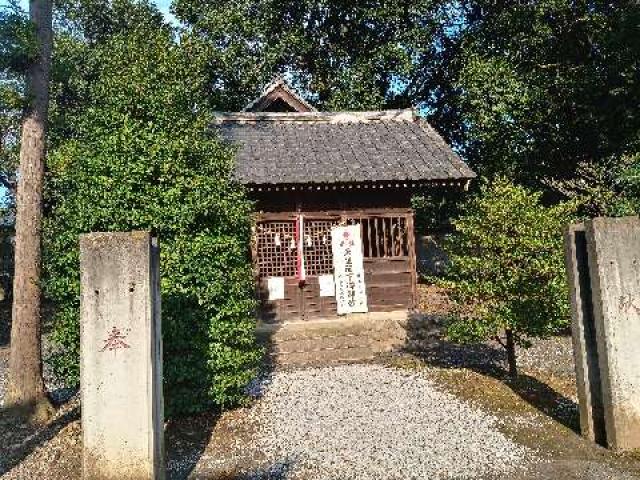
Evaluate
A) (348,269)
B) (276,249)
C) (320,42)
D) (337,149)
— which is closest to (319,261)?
(348,269)


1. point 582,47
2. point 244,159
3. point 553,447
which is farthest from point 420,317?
point 582,47

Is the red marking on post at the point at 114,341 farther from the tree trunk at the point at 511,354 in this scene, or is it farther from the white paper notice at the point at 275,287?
the white paper notice at the point at 275,287

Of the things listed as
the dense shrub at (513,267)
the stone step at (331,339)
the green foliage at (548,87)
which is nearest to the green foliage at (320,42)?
the green foliage at (548,87)

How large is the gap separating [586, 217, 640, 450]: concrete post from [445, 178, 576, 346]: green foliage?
2010 mm

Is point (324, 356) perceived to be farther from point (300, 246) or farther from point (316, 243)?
point (316, 243)

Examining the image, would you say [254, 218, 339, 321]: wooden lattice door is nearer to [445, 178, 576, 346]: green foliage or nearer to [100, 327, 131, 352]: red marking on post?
[445, 178, 576, 346]: green foliage

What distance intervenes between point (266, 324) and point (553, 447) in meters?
7.78

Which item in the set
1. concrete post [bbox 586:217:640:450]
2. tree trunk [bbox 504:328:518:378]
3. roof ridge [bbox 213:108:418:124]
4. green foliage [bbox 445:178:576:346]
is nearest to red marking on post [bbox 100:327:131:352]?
concrete post [bbox 586:217:640:450]

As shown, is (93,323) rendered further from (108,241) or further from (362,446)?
(362,446)

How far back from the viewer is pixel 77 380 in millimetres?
6664

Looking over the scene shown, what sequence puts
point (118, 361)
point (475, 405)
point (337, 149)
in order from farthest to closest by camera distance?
1. point (337, 149)
2. point (475, 405)
3. point (118, 361)

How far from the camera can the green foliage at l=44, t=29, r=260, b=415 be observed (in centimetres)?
649

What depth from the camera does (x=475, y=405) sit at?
7.33m

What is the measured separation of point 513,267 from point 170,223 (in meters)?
4.61
